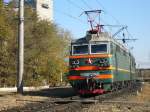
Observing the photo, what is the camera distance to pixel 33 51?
50.8 m

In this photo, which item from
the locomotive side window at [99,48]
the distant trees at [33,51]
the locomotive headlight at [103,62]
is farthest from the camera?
the distant trees at [33,51]

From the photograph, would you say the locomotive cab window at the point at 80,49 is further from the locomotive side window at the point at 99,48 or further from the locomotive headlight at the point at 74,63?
the locomotive headlight at the point at 74,63

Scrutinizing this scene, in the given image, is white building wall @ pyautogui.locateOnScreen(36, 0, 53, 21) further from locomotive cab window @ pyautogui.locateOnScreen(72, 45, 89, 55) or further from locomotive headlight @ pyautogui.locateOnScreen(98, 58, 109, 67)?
locomotive headlight @ pyautogui.locateOnScreen(98, 58, 109, 67)

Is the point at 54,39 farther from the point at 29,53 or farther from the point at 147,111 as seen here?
the point at 147,111

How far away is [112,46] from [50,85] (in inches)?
1395

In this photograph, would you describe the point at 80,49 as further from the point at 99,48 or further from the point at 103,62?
the point at 103,62

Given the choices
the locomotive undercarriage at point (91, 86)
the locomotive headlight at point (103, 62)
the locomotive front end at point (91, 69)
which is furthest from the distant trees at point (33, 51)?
the locomotive headlight at point (103, 62)

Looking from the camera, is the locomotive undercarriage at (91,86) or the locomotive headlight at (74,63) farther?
the locomotive headlight at (74,63)

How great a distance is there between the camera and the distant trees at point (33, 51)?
48062mm

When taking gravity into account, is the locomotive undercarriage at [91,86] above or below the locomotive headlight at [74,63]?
below

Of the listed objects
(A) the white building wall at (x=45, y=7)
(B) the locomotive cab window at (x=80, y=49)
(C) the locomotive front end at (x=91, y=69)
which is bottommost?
(C) the locomotive front end at (x=91, y=69)

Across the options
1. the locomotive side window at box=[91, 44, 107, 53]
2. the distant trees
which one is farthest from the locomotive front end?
the distant trees

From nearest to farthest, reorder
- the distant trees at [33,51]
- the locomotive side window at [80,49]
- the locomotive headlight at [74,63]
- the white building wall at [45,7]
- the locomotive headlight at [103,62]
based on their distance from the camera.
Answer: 1. the locomotive headlight at [103,62]
2. the locomotive headlight at [74,63]
3. the locomotive side window at [80,49]
4. the distant trees at [33,51]
5. the white building wall at [45,7]

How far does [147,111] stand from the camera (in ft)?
55.3
